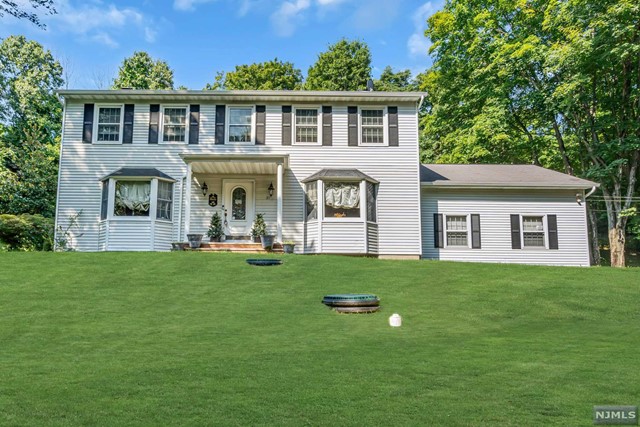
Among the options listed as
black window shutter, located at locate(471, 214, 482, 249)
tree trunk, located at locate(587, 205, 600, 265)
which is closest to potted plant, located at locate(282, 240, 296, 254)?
black window shutter, located at locate(471, 214, 482, 249)

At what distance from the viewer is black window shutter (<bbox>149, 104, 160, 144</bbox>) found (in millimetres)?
16312

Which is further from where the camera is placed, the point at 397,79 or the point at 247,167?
the point at 397,79

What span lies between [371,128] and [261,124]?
3.94 meters

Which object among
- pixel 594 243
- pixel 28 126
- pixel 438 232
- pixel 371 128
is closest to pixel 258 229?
pixel 371 128

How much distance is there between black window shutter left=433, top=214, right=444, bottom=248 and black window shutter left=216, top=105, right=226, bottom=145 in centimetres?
812

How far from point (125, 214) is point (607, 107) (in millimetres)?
22153

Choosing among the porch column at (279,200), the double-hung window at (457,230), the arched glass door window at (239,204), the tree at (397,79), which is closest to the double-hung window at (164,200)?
the arched glass door window at (239,204)

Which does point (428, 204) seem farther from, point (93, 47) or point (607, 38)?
point (93, 47)

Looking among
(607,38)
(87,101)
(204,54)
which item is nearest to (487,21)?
(607,38)

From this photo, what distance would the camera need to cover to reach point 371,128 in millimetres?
16562

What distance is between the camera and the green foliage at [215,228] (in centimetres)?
1548

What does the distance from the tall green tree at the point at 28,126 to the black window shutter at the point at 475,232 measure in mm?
19461

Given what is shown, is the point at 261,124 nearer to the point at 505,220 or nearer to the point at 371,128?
Result: the point at 371,128

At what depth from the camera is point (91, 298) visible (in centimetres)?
895
